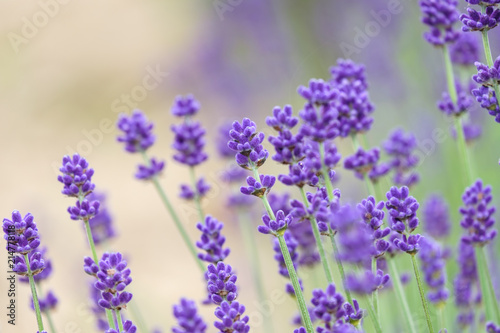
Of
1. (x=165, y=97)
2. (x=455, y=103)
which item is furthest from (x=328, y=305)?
(x=165, y=97)

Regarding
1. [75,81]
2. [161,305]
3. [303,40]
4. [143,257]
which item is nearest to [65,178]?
[161,305]

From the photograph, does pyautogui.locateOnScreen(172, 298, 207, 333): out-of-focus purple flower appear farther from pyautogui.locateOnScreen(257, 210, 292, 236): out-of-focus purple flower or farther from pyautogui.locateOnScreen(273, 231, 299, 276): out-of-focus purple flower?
pyautogui.locateOnScreen(273, 231, 299, 276): out-of-focus purple flower

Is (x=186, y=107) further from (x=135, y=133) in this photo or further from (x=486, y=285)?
(x=486, y=285)

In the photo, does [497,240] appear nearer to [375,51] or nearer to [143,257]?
[375,51]

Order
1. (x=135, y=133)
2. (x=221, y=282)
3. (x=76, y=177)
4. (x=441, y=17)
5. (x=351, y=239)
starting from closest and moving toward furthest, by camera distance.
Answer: (x=351, y=239) → (x=221, y=282) → (x=76, y=177) → (x=441, y=17) → (x=135, y=133)

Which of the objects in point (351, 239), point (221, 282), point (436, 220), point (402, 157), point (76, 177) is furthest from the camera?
point (436, 220)
